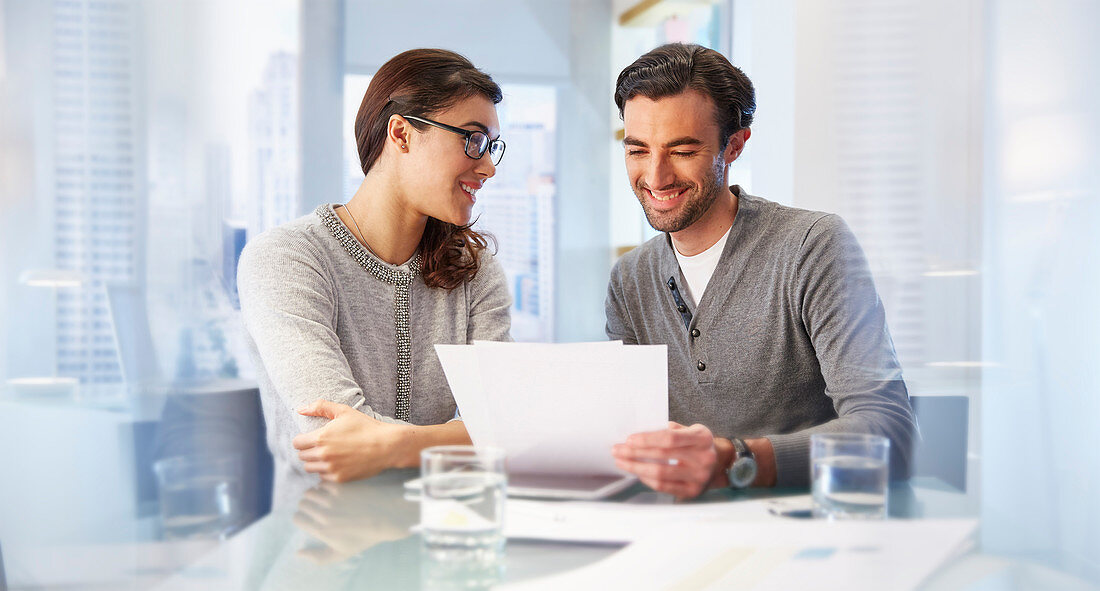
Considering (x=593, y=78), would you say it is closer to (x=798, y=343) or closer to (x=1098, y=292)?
(x=798, y=343)

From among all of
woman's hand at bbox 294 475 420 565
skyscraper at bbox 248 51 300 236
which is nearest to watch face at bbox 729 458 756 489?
woman's hand at bbox 294 475 420 565

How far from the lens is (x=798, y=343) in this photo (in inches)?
51.1

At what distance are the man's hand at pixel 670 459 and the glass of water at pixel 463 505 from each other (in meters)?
0.19

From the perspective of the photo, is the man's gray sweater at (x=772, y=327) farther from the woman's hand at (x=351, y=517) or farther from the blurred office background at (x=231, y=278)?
the woman's hand at (x=351, y=517)

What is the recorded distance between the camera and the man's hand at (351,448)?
3.08 feet

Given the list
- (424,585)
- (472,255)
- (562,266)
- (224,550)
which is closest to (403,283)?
(472,255)

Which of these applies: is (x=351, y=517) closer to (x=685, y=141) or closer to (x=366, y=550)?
(x=366, y=550)

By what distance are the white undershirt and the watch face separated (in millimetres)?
523

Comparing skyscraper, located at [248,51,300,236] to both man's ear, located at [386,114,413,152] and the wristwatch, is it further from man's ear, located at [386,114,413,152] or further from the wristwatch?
the wristwatch

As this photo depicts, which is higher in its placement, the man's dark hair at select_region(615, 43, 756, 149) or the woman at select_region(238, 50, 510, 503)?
the man's dark hair at select_region(615, 43, 756, 149)

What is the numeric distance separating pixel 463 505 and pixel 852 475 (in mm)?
333

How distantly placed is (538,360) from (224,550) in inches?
12.4

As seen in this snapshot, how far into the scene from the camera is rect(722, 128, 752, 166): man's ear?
56.1 inches

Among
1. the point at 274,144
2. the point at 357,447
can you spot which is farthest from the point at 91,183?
the point at 274,144
